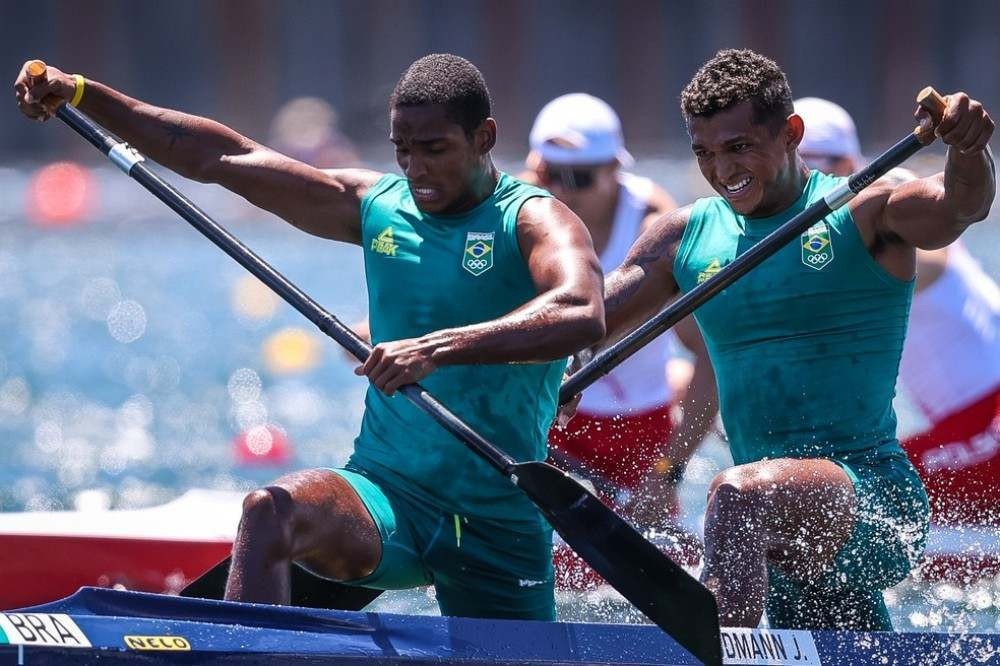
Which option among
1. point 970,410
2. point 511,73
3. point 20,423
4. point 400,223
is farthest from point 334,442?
point 511,73

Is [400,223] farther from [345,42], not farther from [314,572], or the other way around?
[345,42]

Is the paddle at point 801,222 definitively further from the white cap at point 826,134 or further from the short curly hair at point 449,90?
the white cap at point 826,134

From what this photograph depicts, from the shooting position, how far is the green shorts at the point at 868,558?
4043mm

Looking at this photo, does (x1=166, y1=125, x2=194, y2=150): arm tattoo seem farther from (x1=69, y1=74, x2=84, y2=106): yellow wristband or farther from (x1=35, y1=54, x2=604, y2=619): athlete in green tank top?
(x1=35, y1=54, x2=604, y2=619): athlete in green tank top

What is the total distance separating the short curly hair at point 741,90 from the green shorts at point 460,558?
3.84 feet

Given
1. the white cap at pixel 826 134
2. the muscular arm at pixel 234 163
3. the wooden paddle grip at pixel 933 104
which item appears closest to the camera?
the wooden paddle grip at pixel 933 104

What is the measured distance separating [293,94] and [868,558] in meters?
20.3

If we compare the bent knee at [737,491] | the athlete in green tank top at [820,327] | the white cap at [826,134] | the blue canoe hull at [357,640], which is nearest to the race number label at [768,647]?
the blue canoe hull at [357,640]

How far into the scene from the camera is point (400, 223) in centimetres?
416

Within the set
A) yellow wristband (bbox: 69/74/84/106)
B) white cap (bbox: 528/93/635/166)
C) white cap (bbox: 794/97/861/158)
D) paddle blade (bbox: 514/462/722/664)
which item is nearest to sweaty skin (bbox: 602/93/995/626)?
paddle blade (bbox: 514/462/722/664)

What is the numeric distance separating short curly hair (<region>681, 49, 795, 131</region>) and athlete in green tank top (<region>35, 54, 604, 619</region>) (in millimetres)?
468

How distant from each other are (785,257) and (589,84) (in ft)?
61.0

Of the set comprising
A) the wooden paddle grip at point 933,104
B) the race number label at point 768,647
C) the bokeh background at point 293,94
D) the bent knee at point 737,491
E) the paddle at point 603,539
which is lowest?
the race number label at point 768,647

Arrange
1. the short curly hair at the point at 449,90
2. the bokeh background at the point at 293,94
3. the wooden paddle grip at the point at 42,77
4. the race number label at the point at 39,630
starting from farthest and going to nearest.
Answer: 1. the bokeh background at the point at 293,94
2. the wooden paddle grip at the point at 42,77
3. the short curly hair at the point at 449,90
4. the race number label at the point at 39,630
